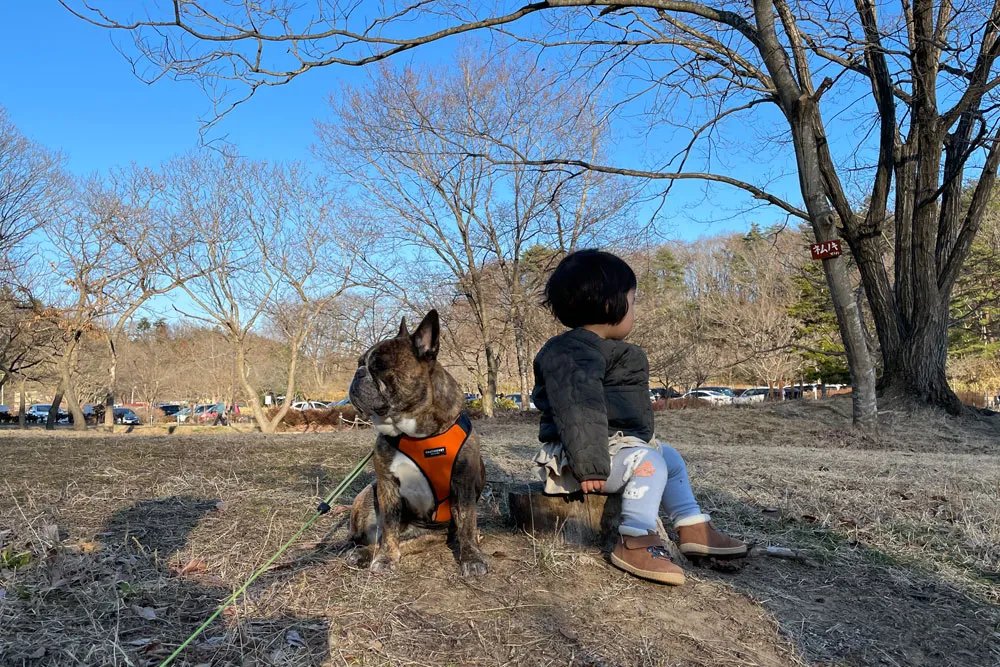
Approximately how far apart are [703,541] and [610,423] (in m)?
0.66

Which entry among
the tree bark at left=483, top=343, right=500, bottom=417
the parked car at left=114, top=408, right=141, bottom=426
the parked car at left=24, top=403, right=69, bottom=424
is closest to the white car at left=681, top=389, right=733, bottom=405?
the tree bark at left=483, top=343, right=500, bottom=417

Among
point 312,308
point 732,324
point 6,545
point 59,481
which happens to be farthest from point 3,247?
point 732,324

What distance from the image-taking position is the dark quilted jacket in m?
2.62

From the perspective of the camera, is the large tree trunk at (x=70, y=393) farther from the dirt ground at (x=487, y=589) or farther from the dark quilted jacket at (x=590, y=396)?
the dark quilted jacket at (x=590, y=396)

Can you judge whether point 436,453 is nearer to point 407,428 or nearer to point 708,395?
point 407,428

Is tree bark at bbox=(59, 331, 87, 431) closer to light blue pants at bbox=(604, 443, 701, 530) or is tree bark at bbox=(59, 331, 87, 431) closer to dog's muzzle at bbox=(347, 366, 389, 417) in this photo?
dog's muzzle at bbox=(347, 366, 389, 417)

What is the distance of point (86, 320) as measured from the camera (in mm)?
21047

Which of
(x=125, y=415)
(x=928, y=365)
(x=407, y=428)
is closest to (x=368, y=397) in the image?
(x=407, y=428)

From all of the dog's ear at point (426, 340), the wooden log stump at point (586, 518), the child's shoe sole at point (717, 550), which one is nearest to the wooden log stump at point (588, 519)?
the wooden log stump at point (586, 518)

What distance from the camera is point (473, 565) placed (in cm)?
275

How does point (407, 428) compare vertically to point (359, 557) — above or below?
above

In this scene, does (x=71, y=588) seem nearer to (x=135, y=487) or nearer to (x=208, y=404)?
(x=135, y=487)

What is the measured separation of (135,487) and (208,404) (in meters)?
49.0

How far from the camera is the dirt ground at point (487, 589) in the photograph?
7.04 feet
